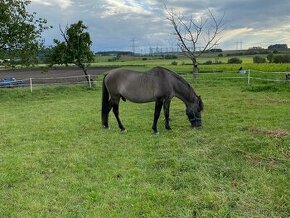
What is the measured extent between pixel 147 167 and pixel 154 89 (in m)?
3.07

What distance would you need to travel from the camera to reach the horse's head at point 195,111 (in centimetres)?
878

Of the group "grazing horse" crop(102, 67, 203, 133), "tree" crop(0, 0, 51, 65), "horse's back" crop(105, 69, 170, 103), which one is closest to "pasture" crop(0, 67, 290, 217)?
"grazing horse" crop(102, 67, 203, 133)

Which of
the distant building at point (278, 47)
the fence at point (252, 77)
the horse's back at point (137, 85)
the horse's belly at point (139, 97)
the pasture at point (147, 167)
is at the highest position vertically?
the distant building at point (278, 47)

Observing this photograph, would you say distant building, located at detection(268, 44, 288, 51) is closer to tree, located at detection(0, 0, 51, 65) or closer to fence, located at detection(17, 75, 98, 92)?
fence, located at detection(17, 75, 98, 92)

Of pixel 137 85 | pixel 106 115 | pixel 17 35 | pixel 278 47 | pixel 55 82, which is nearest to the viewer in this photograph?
pixel 137 85

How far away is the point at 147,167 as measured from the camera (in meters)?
5.80

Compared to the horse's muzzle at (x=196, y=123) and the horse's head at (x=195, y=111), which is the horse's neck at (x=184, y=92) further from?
the horse's muzzle at (x=196, y=123)

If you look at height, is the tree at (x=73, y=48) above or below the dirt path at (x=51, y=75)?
above

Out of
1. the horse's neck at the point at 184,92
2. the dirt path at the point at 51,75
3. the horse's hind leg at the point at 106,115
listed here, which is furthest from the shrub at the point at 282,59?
the horse's hind leg at the point at 106,115

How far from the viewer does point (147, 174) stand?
17.7 feet

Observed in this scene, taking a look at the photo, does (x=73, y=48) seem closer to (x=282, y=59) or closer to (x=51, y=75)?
(x=51, y=75)

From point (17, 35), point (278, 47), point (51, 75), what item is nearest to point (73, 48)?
point (17, 35)

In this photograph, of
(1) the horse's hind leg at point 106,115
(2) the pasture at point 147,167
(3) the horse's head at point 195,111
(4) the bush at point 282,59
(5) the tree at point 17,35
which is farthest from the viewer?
(4) the bush at point 282,59

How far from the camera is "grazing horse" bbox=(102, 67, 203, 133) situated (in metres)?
8.48
